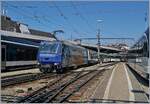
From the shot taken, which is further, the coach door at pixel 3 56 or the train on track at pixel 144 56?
the coach door at pixel 3 56

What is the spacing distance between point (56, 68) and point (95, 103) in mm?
18272

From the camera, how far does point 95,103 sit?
1215cm

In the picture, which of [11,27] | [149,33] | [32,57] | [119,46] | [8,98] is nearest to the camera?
[8,98]

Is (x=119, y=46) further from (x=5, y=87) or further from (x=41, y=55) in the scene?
(x=5, y=87)

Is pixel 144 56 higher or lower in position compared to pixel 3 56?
lower

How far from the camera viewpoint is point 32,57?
37.8 meters

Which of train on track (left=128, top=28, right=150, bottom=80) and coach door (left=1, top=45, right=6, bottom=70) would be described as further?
coach door (left=1, top=45, right=6, bottom=70)

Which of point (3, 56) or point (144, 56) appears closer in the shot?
point (144, 56)

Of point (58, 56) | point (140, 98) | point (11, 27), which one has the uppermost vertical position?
point (11, 27)

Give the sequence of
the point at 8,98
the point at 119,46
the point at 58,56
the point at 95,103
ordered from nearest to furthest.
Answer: the point at 95,103, the point at 8,98, the point at 58,56, the point at 119,46

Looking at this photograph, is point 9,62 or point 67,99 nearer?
point 67,99

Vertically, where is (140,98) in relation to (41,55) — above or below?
below

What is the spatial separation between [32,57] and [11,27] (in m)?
30.2

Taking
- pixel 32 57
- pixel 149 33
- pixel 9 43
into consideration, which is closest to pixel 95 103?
pixel 149 33
